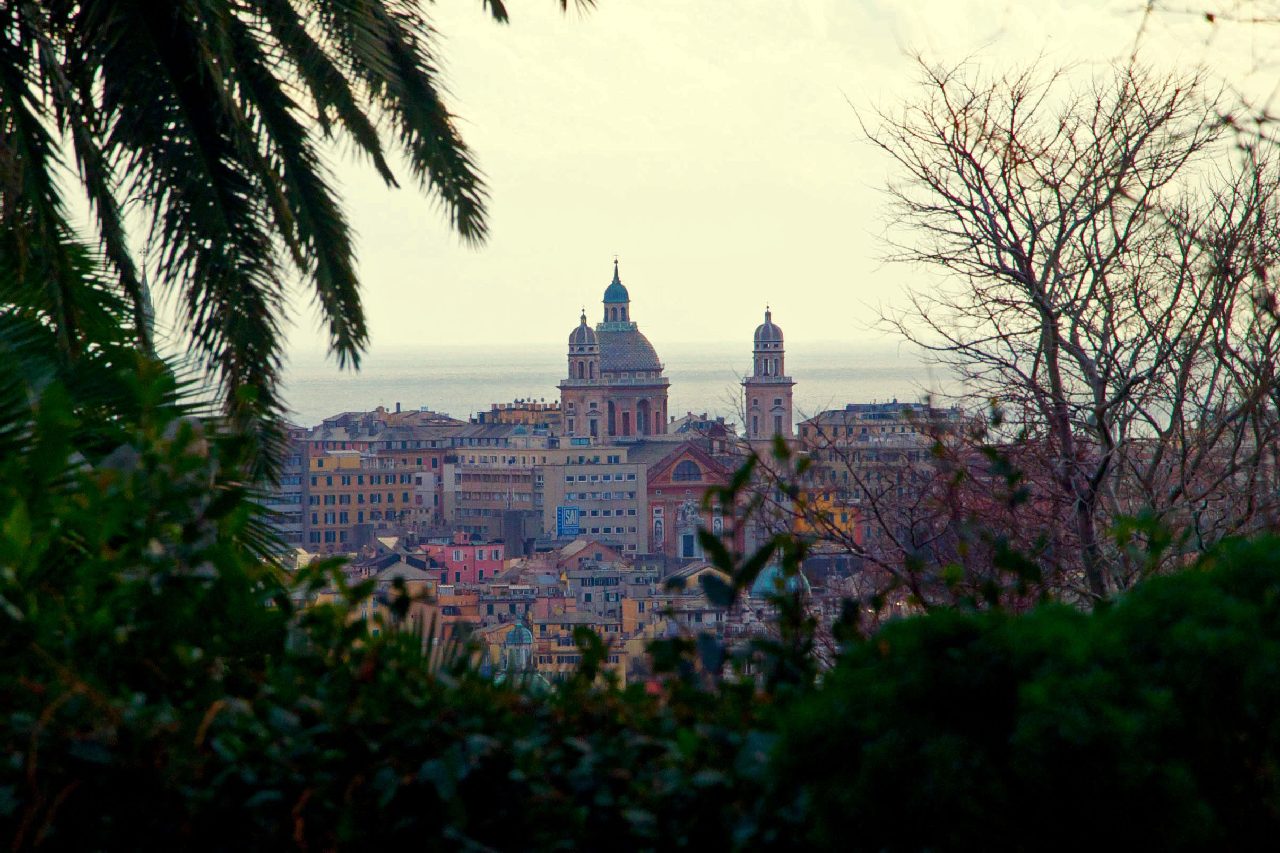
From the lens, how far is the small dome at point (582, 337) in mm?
94125

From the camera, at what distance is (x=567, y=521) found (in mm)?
75750

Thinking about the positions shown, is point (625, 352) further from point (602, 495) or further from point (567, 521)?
point (567, 521)

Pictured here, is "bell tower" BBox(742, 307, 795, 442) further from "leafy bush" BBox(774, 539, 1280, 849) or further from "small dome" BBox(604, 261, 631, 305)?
"leafy bush" BBox(774, 539, 1280, 849)

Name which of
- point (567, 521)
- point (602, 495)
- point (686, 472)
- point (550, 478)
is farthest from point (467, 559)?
point (550, 478)

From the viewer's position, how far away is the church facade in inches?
3706

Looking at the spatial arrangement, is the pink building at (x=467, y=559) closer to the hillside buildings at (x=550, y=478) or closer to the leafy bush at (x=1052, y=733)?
the hillside buildings at (x=550, y=478)

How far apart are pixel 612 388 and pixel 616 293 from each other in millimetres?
7141

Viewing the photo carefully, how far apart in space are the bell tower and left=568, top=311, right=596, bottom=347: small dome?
10768 millimetres

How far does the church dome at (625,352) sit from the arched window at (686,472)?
2072 centimetres

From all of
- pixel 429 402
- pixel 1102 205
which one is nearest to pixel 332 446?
pixel 429 402

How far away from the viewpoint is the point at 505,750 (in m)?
1.45

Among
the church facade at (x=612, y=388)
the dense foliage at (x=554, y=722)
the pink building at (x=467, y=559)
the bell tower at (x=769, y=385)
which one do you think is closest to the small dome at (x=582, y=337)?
the church facade at (x=612, y=388)

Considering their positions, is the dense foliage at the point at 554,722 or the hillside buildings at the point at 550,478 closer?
the dense foliage at the point at 554,722

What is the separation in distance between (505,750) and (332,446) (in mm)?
81237
